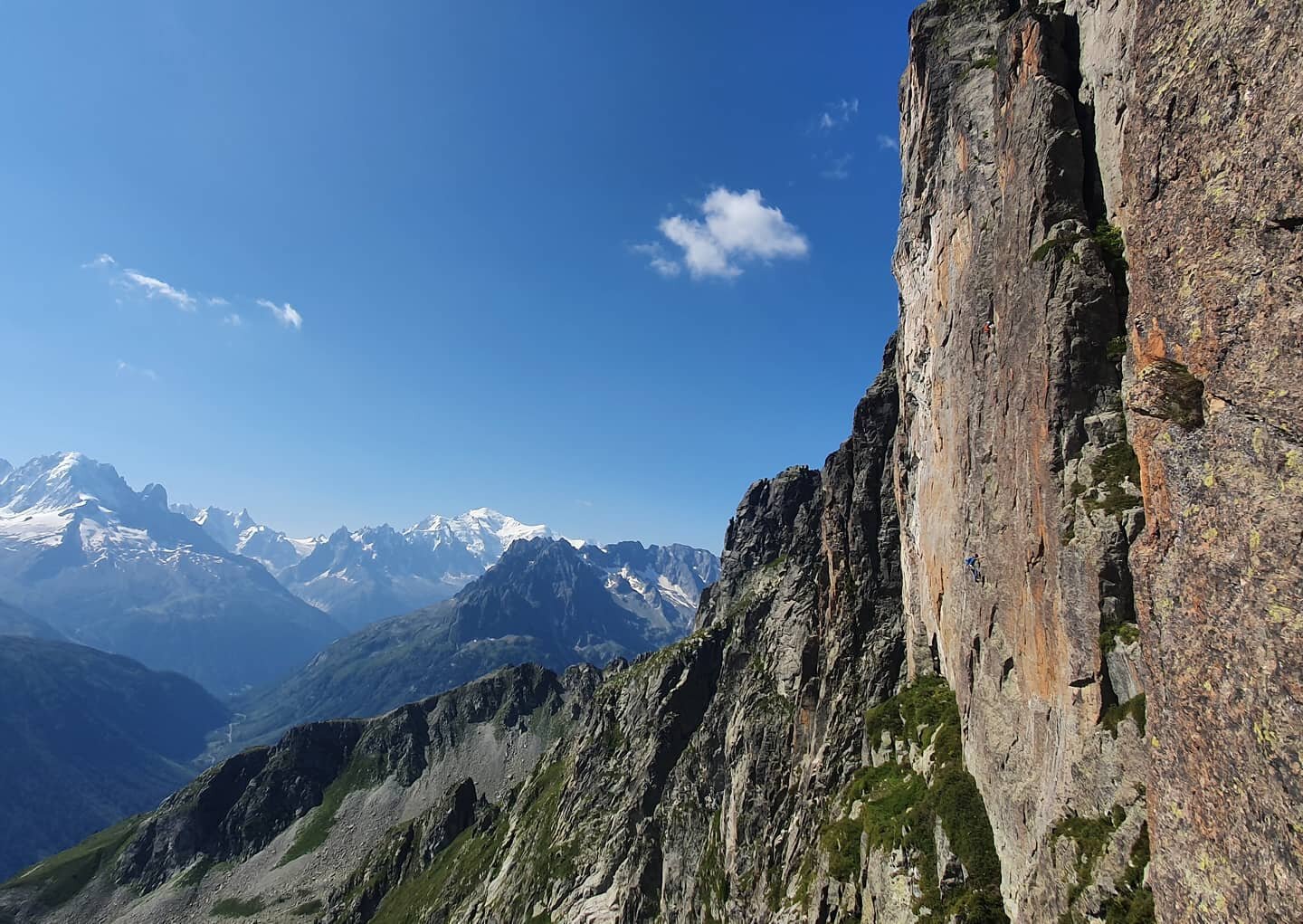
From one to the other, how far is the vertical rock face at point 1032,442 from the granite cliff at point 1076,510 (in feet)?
0.58

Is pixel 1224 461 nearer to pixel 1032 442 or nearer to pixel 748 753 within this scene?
pixel 1032 442

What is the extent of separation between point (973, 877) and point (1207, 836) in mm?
20309

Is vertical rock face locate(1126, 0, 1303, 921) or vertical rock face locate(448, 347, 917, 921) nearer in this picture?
vertical rock face locate(1126, 0, 1303, 921)

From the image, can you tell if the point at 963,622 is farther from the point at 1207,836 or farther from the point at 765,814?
the point at 765,814

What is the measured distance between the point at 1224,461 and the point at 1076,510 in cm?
947

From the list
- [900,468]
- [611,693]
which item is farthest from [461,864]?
[900,468]

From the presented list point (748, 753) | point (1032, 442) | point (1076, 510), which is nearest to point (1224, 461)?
point (1076, 510)

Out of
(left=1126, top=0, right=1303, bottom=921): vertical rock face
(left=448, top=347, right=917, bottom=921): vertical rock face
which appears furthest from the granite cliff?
(left=448, top=347, right=917, bottom=921): vertical rock face

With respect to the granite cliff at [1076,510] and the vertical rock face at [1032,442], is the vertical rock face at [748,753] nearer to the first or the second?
the granite cliff at [1076,510]

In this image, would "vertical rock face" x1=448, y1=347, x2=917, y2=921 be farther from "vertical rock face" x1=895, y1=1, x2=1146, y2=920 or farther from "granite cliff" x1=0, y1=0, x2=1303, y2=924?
"vertical rock face" x1=895, y1=1, x2=1146, y2=920

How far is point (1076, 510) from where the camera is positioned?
27.1m

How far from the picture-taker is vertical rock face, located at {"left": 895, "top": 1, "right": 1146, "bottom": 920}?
25281 mm

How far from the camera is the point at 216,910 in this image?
195375 mm

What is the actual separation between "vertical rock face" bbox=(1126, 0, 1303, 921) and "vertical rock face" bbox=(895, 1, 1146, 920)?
4.89m
